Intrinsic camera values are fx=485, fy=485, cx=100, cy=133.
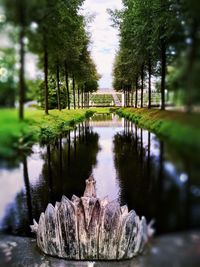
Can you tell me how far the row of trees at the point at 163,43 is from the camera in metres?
Result: 3.78

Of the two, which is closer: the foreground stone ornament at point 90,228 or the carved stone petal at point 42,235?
the foreground stone ornament at point 90,228

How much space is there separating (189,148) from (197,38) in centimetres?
89

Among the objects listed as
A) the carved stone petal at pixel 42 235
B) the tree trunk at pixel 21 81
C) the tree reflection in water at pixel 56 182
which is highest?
the tree trunk at pixel 21 81

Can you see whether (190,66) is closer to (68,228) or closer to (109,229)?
(109,229)

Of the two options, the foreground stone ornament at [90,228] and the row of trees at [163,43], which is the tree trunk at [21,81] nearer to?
→ the row of trees at [163,43]

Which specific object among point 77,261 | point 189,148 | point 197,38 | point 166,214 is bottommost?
point 77,261

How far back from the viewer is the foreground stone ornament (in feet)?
43.0

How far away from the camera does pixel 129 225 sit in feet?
41.9

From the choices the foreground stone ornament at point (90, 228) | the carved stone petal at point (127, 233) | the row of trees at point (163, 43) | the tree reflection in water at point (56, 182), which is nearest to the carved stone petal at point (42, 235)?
the foreground stone ornament at point (90, 228)

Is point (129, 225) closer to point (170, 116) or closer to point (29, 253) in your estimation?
point (29, 253)

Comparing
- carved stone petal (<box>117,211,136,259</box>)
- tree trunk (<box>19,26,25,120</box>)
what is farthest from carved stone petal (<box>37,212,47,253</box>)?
tree trunk (<box>19,26,25,120</box>)

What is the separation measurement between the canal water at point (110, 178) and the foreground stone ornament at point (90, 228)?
0.62 metres

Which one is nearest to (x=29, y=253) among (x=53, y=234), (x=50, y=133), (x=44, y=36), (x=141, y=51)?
(x=53, y=234)

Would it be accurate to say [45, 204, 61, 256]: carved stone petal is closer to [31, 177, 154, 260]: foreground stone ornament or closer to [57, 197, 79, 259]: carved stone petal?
[31, 177, 154, 260]: foreground stone ornament
